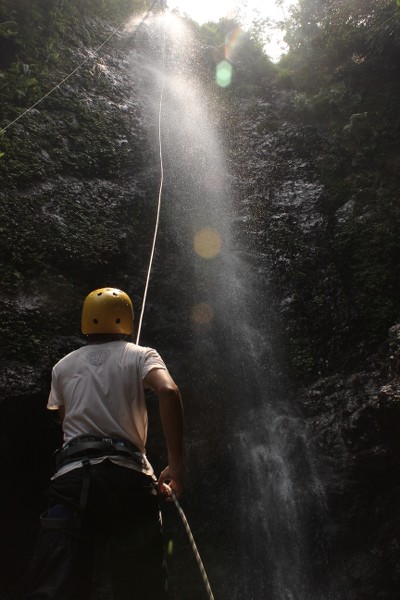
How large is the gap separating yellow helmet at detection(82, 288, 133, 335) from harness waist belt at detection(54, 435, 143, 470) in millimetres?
763

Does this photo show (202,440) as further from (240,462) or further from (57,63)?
(57,63)

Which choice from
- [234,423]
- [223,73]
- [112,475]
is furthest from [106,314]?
[223,73]

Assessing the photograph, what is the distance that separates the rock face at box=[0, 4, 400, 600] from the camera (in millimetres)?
4691

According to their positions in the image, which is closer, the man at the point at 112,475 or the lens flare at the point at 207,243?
the man at the point at 112,475

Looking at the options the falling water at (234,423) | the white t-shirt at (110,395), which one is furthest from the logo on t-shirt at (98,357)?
the falling water at (234,423)

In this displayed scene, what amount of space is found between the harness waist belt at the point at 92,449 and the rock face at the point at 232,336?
88.0 inches

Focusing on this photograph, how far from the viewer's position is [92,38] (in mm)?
11953

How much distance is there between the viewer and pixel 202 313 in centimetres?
664

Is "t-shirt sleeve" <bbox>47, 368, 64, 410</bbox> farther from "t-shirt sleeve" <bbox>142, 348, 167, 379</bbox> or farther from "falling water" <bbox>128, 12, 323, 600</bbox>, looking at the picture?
"falling water" <bbox>128, 12, 323, 600</bbox>

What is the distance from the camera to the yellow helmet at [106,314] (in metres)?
3.14

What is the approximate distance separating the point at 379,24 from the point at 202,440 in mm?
10550

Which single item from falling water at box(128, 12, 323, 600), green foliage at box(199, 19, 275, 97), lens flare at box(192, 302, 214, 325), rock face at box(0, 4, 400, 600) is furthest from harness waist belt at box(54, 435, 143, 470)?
green foliage at box(199, 19, 275, 97)

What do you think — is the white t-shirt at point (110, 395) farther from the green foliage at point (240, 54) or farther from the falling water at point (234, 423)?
Answer: the green foliage at point (240, 54)

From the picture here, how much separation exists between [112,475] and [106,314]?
3.57ft
